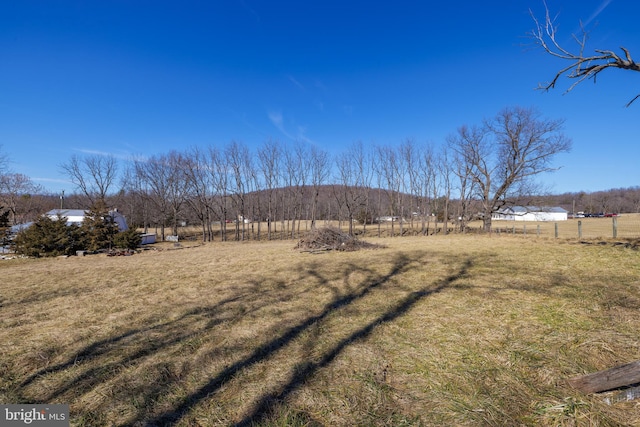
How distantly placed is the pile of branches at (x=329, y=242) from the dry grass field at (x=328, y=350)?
729 cm

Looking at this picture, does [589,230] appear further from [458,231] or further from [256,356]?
[256,356]

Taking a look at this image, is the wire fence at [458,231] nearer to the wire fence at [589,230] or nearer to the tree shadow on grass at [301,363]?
the wire fence at [589,230]

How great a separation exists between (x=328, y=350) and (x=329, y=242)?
11538mm

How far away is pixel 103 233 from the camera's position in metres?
16.7

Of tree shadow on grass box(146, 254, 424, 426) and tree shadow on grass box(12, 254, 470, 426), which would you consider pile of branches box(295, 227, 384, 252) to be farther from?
tree shadow on grass box(12, 254, 470, 426)

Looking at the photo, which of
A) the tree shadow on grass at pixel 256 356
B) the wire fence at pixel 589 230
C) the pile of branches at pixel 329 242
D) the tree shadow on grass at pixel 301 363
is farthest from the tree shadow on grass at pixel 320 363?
the wire fence at pixel 589 230

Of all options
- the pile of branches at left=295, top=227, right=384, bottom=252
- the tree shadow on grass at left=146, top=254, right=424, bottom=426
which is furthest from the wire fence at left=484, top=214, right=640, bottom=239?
the tree shadow on grass at left=146, top=254, right=424, bottom=426

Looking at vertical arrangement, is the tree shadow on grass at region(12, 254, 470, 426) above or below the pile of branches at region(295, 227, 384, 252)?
below

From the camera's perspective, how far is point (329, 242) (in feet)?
49.1

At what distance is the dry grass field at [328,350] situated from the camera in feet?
7.57

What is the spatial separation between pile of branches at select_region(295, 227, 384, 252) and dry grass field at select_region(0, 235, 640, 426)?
729 centimetres

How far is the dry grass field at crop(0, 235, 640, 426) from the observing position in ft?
7.57

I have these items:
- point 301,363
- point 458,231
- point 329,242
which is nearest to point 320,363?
point 301,363

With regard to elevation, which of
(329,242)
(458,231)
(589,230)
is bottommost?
(458,231)
